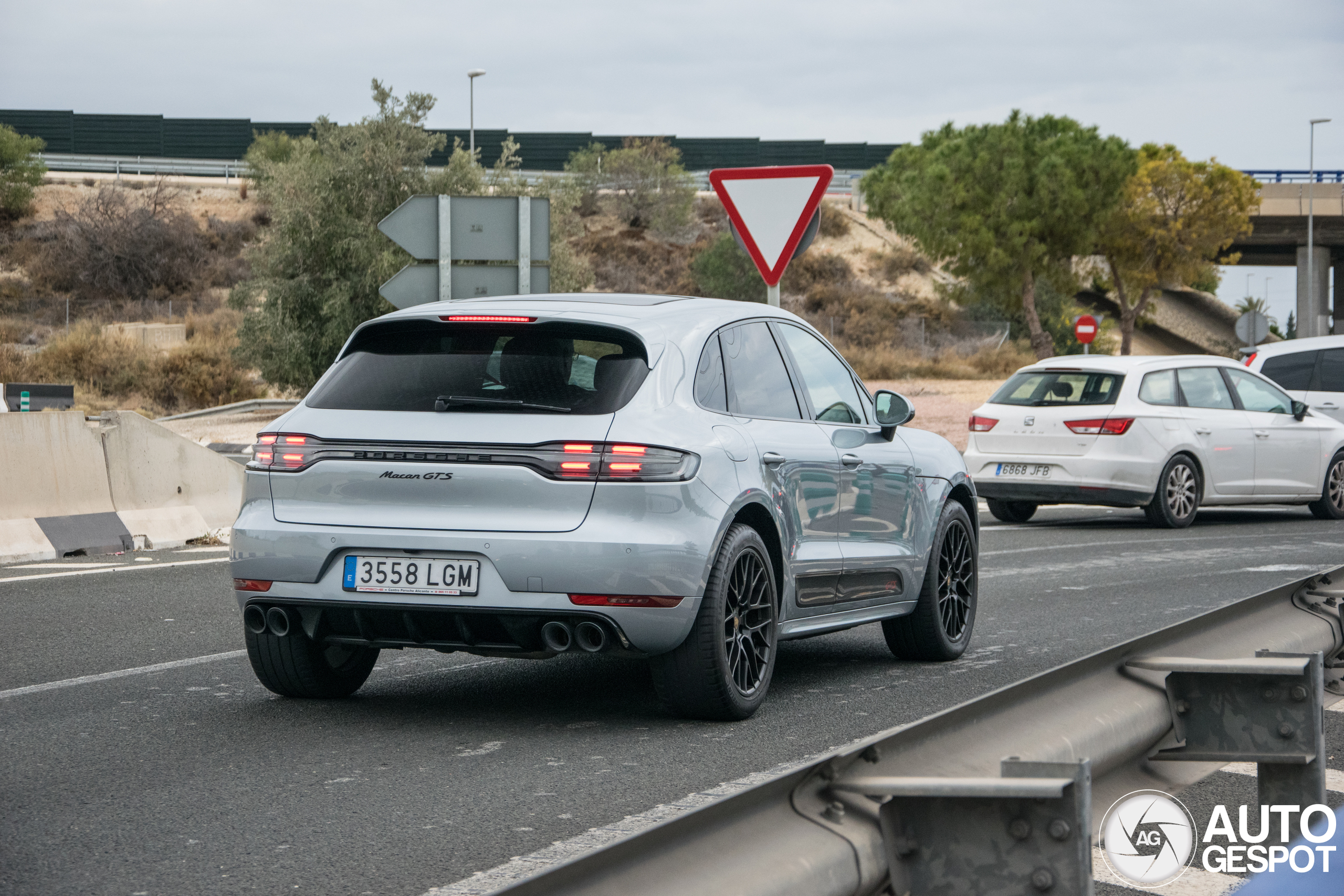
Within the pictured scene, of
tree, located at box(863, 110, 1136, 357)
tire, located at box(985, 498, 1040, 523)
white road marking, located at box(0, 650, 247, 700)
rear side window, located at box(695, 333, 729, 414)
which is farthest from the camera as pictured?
tree, located at box(863, 110, 1136, 357)

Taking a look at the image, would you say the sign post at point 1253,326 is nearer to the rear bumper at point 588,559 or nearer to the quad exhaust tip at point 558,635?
the rear bumper at point 588,559

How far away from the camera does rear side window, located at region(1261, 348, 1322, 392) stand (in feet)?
59.5

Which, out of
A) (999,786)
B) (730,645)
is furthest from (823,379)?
(999,786)

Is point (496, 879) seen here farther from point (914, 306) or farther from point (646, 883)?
point (914, 306)

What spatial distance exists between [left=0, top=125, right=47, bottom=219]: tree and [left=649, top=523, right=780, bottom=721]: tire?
71606 mm

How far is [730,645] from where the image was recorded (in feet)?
18.9

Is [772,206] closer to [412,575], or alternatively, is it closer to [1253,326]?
[412,575]

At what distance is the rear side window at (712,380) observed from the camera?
5910 mm

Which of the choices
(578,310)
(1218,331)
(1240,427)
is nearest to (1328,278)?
(1218,331)

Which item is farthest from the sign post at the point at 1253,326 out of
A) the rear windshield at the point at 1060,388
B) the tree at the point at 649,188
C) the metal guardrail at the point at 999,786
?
the tree at the point at 649,188

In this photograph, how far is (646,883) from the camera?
74.7 inches

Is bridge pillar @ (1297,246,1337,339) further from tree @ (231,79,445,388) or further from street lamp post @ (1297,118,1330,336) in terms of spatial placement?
tree @ (231,79,445,388)

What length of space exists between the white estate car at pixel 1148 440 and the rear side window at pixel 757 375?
8.28 m

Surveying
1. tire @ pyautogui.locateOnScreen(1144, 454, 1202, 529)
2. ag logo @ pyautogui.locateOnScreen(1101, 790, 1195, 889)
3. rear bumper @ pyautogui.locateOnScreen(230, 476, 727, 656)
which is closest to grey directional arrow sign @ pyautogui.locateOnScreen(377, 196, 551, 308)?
tire @ pyautogui.locateOnScreen(1144, 454, 1202, 529)
